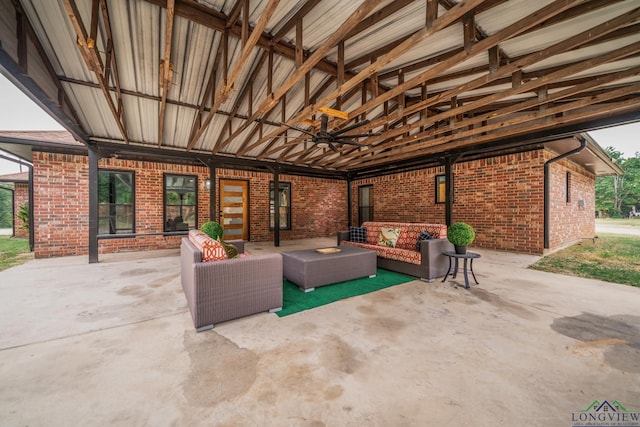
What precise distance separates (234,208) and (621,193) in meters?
33.3

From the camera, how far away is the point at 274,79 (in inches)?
140

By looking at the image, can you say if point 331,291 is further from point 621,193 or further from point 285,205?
point 621,193

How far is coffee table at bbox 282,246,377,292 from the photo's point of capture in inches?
129

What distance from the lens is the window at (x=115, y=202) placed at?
6.11m

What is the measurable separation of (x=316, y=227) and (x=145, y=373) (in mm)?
7727

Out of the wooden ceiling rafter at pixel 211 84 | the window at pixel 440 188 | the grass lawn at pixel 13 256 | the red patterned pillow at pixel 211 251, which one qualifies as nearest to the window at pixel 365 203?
the window at pixel 440 188

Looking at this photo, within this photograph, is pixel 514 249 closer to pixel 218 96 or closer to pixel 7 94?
pixel 218 96

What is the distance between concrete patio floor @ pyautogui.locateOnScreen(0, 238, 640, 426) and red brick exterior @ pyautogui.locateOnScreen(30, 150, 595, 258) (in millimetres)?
3014

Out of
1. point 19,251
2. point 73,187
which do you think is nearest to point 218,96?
point 73,187

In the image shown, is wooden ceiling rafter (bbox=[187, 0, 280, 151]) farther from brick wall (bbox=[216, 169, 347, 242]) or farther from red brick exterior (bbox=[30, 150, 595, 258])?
brick wall (bbox=[216, 169, 347, 242])

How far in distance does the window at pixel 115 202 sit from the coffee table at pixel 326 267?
17.6 feet

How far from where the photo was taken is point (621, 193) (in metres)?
21.3

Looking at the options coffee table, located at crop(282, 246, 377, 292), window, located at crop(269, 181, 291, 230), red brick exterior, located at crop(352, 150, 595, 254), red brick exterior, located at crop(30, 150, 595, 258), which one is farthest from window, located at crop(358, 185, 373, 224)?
coffee table, located at crop(282, 246, 377, 292)

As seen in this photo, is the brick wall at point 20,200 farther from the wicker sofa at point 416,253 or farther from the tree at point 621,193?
the tree at point 621,193
